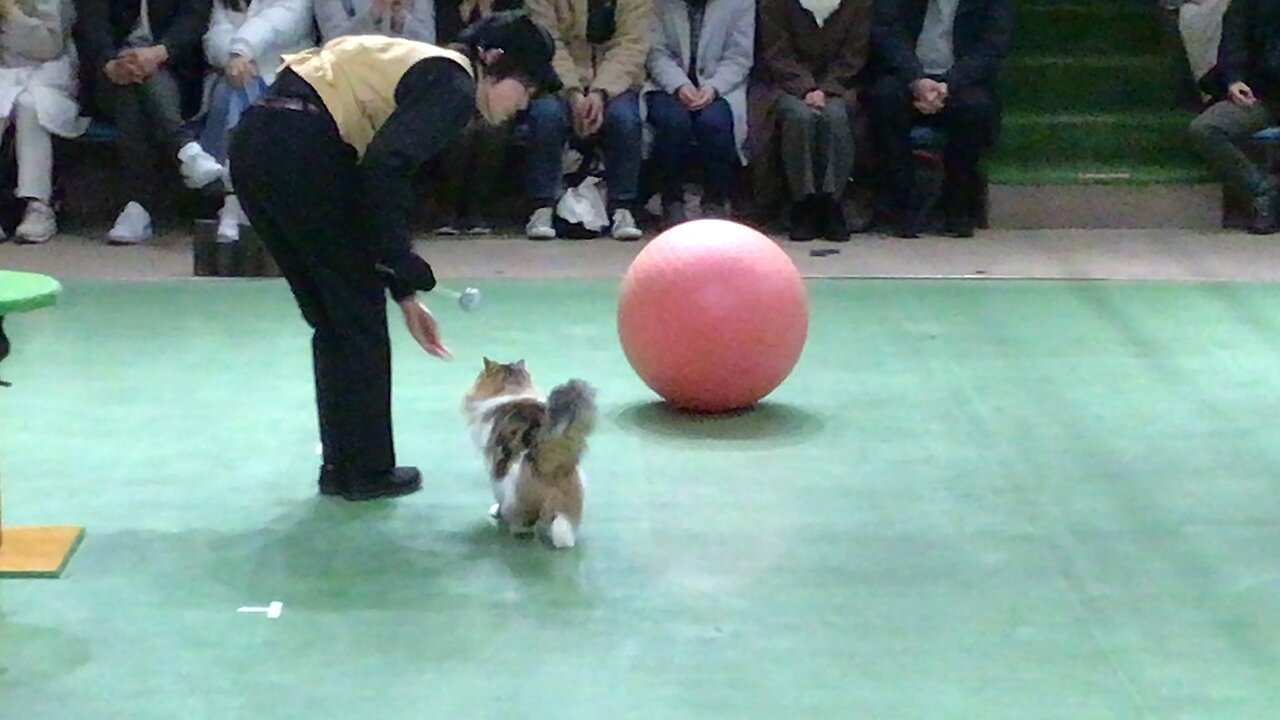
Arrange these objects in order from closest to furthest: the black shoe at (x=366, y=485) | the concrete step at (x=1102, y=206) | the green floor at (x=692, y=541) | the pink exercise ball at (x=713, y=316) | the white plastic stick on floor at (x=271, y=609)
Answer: the green floor at (x=692, y=541)
the white plastic stick on floor at (x=271, y=609)
the black shoe at (x=366, y=485)
the pink exercise ball at (x=713, y=316)
the concrete step at (x=1102, y=206)

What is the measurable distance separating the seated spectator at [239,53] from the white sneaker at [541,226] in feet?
4.35

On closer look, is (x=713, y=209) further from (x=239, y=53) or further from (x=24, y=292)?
(x=24, y=292)

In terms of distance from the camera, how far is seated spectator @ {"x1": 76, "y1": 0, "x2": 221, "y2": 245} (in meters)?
7.81

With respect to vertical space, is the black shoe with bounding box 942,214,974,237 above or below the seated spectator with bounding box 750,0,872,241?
below

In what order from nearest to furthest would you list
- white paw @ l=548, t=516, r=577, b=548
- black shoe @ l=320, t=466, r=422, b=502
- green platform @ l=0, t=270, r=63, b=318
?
green platform @ l=0, t=270, r=63, b=318
white paw @ l=548, t=516, r=577, b=548
black shoe @ l=320, t=466, r=422, b=502

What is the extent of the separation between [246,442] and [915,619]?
213 centimetres

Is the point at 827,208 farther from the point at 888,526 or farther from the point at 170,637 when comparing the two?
the point at 170,637

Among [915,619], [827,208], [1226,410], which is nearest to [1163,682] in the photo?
[915,619]

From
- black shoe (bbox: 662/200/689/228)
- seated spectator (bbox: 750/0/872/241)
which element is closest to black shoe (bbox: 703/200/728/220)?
black shoe (bbox: 662/200/689/228)

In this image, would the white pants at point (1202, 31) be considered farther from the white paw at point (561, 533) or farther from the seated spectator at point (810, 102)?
the white paw at point (561, 533)

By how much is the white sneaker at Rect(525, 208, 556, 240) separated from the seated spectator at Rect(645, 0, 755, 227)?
1.96 ft

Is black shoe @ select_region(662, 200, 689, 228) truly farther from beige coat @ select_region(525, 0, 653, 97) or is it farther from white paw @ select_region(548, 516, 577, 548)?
white paw @ select_region(548, 516, 577, 548)

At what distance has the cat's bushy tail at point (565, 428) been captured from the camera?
12.6 feet

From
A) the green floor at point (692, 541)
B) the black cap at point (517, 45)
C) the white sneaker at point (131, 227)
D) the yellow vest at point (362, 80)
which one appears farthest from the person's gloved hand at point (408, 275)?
the white sneaker at point (131, 227)
